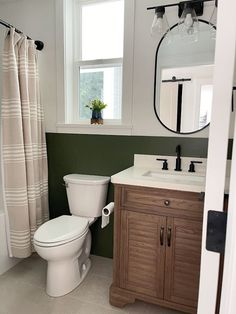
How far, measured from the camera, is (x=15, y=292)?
1.83m

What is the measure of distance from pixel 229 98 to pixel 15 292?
202cm

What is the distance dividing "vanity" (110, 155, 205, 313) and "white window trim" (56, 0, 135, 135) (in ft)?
2.08

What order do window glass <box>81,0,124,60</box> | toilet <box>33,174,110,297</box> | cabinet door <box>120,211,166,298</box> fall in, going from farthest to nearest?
window glass <box>81,0,124,60</box> → toilet <box>33,174,110,297</box> → cabinet door <box>120,211,166,298</box>

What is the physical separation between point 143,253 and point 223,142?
129 centimetres

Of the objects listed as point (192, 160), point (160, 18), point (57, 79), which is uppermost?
point (160, 18)

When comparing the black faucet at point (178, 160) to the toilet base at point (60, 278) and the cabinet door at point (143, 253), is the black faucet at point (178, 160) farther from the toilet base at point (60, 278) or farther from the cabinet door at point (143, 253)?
the toilet base at point (60, 278)

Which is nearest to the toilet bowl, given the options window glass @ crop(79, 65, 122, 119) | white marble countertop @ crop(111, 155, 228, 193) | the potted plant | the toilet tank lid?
the toilet tank lid

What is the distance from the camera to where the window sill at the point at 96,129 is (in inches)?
83.5

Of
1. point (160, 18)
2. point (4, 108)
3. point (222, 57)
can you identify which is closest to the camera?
point (222, 57)

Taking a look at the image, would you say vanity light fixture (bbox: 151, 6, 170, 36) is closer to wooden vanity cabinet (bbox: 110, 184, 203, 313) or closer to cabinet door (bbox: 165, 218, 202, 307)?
wooden vanity cabinet (bbox: 110, 184, 203, 313)

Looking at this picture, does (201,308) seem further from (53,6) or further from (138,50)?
(53,6)

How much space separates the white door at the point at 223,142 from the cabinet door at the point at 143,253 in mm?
1022

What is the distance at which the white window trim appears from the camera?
2.03 meters

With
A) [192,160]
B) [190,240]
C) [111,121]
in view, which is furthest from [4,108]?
[190,240]
